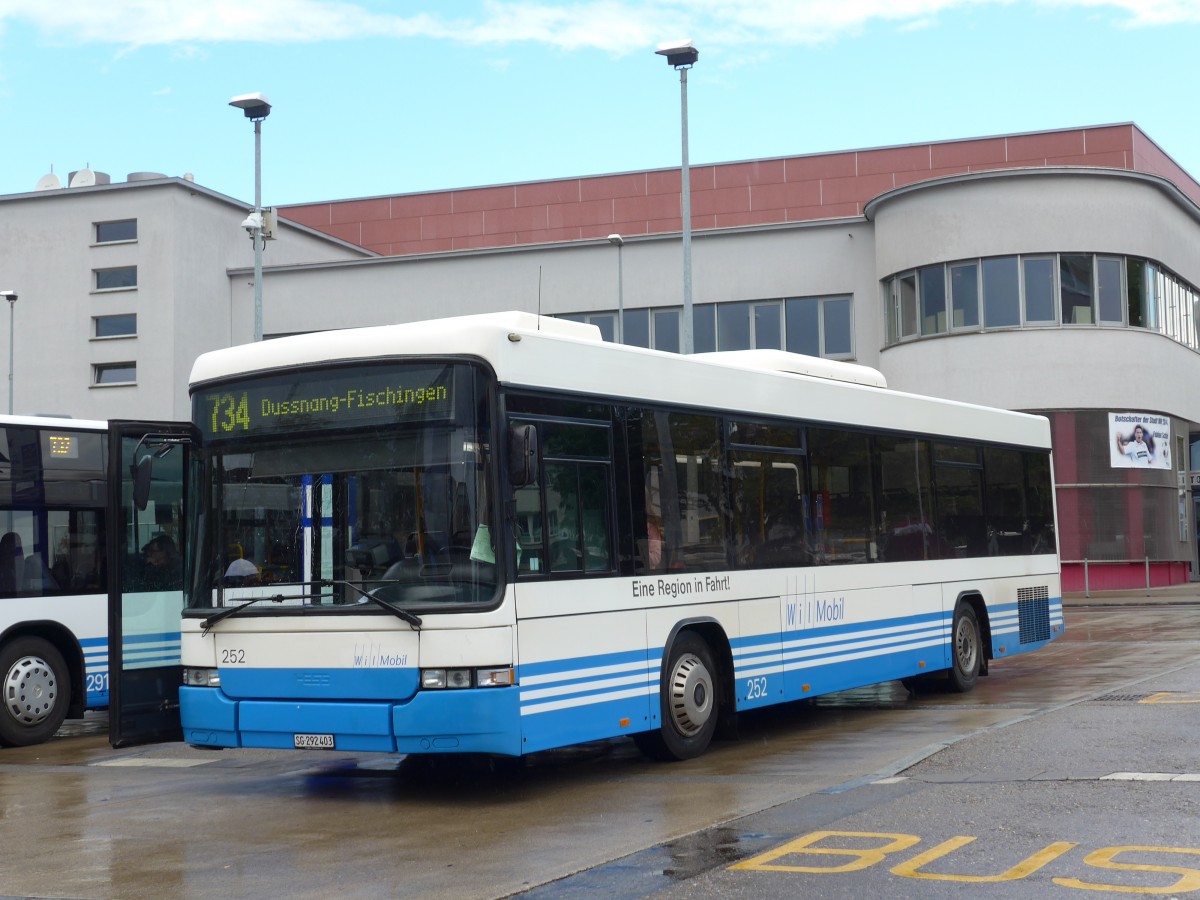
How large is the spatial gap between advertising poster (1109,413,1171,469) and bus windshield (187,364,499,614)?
100ft

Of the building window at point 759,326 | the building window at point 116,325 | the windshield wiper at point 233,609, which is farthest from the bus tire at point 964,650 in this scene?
the building window at point 116,325

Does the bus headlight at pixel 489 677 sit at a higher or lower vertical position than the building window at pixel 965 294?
lower

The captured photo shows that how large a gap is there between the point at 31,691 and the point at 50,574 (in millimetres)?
1027

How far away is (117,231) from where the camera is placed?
4647cm

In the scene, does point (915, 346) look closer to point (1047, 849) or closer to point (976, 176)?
point (976, 176)

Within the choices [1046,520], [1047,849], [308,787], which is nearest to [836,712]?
[1046,520]

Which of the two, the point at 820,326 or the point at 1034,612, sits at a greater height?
the point at 820,326

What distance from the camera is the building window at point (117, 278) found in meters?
46.0

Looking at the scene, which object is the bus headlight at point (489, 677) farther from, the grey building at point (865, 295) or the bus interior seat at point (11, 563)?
the grey building at point (865, 295)

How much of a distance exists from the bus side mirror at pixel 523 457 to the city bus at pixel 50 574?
5.25 metres

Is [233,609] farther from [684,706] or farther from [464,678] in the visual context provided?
[684,706]

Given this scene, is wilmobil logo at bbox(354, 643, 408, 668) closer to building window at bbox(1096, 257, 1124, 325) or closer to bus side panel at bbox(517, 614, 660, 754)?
bus side panel at bbox(517, 614, 660, 754)

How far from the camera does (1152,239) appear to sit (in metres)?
37.8

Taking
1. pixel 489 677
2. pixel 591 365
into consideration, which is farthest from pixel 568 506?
pixel 489 677
